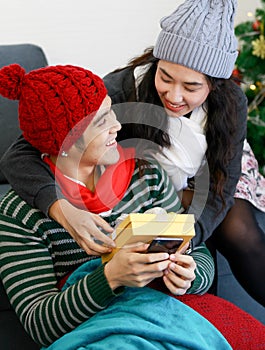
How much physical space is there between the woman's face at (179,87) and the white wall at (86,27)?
3.44ft

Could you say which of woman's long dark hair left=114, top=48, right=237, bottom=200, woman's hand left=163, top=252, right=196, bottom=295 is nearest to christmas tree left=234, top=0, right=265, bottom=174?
woman's long dark hair left=114, top=48, right=237, bottom=200

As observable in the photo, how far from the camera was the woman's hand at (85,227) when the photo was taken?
1227 millimetres

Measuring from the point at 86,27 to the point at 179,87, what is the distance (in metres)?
1.15

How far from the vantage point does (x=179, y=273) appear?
119 centimetres

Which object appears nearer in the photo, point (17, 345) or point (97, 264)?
point (97, 264)

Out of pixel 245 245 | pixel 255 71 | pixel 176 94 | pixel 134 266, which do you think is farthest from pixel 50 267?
pixel 255 71

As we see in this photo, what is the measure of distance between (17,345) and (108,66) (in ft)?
4.44

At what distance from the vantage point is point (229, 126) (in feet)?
5.35

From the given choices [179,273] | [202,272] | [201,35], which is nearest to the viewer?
[179,273]

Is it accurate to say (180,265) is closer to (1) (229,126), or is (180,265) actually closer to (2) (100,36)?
(1) (229,126)

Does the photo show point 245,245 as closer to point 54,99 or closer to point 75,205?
point 75,205

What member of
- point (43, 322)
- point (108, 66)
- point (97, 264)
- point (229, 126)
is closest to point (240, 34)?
point (108, 66)

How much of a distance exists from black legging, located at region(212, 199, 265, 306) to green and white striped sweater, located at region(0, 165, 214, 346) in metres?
0.28

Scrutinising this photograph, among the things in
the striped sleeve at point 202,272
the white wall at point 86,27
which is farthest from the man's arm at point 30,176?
the white wall at point 86,27
